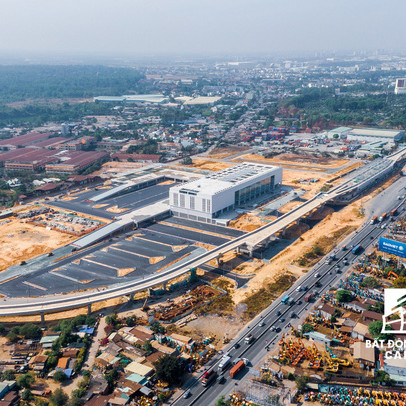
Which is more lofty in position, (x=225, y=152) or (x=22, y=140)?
(x=22, y=140)

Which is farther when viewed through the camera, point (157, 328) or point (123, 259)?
point (123, 259)

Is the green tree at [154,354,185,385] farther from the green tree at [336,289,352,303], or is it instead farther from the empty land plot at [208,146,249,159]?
the empty land plot at [208,146,249,159]

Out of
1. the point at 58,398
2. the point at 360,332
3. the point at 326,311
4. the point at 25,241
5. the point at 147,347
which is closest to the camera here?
the point at 58,398

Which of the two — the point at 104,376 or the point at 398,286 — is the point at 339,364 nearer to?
the point at 398,286

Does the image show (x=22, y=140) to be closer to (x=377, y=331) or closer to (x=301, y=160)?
(x=301, y=160)

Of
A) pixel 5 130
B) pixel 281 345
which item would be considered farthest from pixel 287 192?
pixel 5 130

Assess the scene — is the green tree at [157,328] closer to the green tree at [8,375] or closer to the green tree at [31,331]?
the green tree at [31,331]

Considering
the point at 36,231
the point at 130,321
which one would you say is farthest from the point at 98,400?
the point at 36,231
